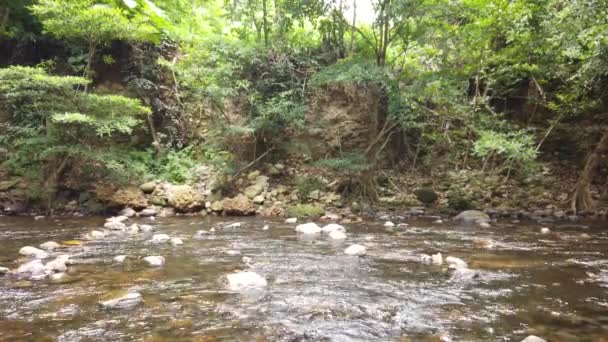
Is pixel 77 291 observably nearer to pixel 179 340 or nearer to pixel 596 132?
pixel 179 340

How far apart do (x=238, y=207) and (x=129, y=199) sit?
228cm

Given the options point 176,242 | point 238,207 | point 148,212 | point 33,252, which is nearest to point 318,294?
point 176,242

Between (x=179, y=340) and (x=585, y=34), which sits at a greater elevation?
(x=585, y=34)

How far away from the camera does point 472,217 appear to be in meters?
7.51

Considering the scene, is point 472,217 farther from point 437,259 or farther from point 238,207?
point 238,207

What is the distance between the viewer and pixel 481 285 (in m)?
3.19

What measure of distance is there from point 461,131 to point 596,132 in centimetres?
300

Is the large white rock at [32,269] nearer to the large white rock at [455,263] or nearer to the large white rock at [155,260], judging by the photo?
the large white rock at [155,260]

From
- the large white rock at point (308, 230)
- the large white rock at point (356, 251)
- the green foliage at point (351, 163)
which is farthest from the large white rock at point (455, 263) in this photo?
the green foliage at point (351, 163)

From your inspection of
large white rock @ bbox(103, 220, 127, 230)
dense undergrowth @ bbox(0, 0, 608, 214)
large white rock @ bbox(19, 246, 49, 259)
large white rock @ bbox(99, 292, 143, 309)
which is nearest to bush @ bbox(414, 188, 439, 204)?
dense undergrowth @ bbox(0, 0, 608, 214)

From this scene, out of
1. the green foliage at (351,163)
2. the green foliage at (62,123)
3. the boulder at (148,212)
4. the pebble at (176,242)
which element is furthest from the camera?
the green foliage at (351,163)

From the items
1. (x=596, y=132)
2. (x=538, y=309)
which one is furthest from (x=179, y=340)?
(x=596, y=132)

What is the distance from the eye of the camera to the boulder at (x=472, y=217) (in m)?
7.36

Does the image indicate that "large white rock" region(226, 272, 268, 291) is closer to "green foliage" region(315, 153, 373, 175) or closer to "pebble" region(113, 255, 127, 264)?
"pebble" region(113, 255, 127, 264)
